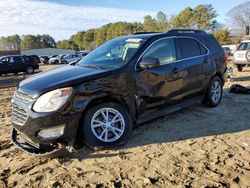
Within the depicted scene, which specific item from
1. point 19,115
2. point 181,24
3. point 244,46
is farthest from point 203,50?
point 181,24

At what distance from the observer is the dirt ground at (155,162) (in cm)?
372

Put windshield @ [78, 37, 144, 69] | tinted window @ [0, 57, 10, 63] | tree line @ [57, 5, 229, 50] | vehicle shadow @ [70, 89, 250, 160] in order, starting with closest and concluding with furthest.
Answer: vehicle shadow @ [70, 89, 250, 160]
windshield @ [78, 37, 144, 69]
tinted window @ [0, 57, 10, 63]
tree line @ [57, 5, 229, 50]

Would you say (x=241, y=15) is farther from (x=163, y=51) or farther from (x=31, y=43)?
(x=31, y=43)

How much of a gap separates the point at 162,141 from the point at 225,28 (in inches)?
2244

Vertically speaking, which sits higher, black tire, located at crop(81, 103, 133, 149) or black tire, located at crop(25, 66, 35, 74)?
black tire, located at crop(81, 103, 133, 149)

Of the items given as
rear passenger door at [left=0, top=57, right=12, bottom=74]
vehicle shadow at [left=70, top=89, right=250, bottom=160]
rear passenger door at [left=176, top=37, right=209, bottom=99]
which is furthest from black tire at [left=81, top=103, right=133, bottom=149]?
rear passenger door at [left=0, top=57, right=12, bottom=74]

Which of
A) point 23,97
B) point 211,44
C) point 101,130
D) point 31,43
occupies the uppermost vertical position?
point 211,44

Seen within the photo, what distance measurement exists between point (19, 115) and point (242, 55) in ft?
44.1

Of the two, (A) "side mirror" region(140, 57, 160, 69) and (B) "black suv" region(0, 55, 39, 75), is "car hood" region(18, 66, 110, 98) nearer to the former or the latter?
(A) "side mirror" region(140, 57, 160, 69)

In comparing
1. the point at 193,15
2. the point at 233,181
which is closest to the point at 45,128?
the point at 233,181

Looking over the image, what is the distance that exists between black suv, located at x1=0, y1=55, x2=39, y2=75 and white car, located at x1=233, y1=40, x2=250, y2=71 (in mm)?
17199

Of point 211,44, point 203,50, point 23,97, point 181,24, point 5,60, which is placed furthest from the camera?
point 181,24

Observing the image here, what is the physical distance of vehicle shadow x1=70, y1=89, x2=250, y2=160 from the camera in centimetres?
488

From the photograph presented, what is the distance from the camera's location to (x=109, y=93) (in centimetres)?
461
